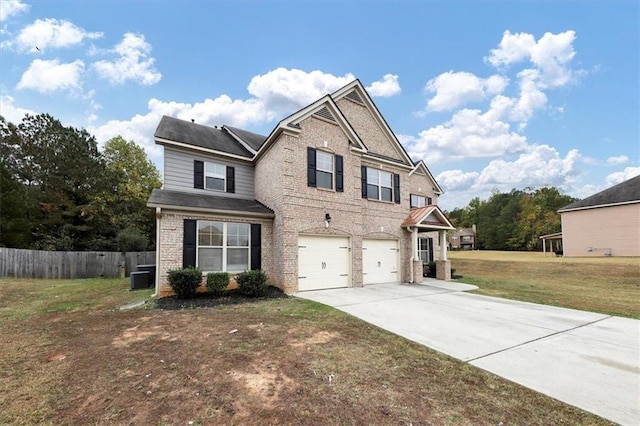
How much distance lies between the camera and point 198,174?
11.8 m

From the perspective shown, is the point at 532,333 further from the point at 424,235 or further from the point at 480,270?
the point at 480,270

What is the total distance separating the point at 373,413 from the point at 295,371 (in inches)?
52.7

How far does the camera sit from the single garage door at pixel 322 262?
1102cm

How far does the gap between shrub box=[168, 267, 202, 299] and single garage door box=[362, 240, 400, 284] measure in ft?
22.8

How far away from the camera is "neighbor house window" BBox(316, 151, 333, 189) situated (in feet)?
38.5

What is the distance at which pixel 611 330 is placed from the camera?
624 centimetres

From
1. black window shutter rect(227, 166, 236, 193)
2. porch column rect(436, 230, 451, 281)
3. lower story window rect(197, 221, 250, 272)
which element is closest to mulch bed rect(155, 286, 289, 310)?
lower story window rect(197, 221, 250, 272)

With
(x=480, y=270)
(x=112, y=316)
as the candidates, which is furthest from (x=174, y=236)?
(x=480, y=270)

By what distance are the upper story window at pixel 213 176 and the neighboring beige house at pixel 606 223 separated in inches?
1228

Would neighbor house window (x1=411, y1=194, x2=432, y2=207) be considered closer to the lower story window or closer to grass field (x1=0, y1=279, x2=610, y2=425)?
the lower story window

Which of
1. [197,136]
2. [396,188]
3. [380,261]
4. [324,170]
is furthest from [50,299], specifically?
[396,188]

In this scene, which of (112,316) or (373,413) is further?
(112,316)

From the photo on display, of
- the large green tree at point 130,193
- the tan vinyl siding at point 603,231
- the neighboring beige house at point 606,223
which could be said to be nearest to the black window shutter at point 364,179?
the large green tree at point 130,193

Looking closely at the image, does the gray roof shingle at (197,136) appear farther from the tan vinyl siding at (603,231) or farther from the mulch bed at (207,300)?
the tan vinyl siding at (603,231)
